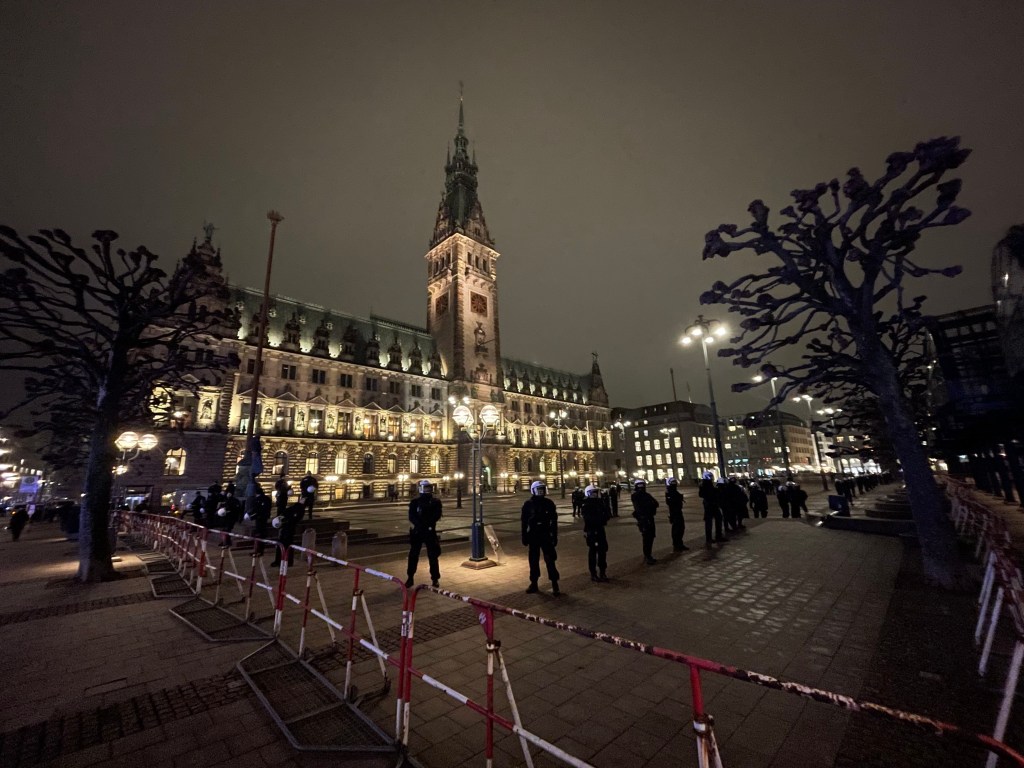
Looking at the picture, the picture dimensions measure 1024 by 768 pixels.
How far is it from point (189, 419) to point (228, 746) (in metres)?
43.1

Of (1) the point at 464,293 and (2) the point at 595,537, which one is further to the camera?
(1) the point at 464,293

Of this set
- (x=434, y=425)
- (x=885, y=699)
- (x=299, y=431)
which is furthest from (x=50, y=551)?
(x=434, y=425)

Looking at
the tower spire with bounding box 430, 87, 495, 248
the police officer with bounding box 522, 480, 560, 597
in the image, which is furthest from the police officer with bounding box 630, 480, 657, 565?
the tower spire with bounding box 430, 87, 495, 248

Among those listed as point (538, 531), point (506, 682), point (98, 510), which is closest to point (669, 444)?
point (538, 531)

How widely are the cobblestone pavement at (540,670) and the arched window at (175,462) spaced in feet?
106

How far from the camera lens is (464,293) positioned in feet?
210

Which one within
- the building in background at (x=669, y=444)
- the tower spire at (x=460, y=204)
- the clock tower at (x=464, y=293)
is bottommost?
the building in background at (x=669, y=444)

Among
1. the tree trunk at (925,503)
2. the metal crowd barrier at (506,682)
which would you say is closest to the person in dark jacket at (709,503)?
the tree trunk at (925,503)

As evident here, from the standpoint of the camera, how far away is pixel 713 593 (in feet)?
27.1

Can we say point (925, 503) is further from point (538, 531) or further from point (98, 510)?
point (98, 510)

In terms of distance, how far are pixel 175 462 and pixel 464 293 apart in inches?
1597

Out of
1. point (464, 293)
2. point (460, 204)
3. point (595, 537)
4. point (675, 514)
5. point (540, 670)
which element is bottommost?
point (540, 670)

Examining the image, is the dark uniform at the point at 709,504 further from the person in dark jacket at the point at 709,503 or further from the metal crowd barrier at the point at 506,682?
the metal crowd barrier at the point at 506,682

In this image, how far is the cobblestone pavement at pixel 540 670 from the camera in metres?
3.78
